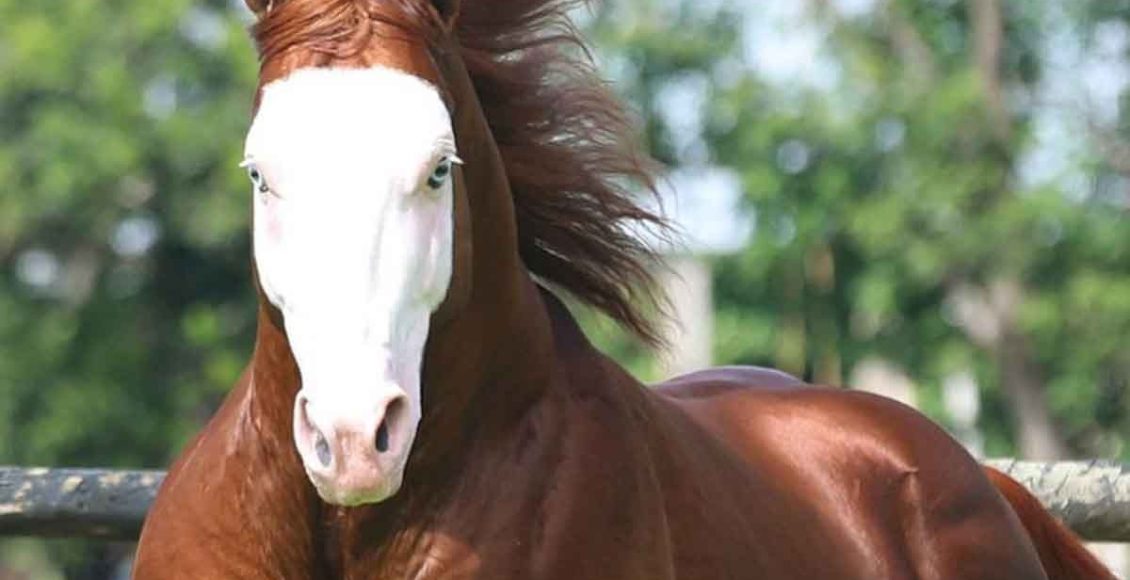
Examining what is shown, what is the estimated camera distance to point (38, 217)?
29875mm

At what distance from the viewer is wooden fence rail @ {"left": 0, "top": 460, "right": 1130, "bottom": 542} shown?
6.04 metres

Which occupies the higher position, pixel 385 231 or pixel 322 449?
pixel 385 231

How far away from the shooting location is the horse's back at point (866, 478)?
495 cm

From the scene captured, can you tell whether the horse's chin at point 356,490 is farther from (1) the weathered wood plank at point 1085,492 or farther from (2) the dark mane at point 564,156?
(1) the weathered wood plank at point 1085,492

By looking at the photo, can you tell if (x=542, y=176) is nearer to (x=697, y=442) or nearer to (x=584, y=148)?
(x=584, y=148)

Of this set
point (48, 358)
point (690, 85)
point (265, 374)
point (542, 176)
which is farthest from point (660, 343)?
point (48, 358)

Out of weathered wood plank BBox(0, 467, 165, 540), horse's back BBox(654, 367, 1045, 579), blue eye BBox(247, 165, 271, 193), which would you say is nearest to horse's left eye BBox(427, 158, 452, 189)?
blue eye BBox(247, 165, 271, 193)

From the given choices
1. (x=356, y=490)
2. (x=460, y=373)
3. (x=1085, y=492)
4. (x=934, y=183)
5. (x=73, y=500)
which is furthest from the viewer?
(x=934, y=183)

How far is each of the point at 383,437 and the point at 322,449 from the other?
9 cm

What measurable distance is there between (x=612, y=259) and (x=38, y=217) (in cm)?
2604

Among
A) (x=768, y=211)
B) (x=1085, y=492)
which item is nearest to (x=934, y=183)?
(x=768, y=211)

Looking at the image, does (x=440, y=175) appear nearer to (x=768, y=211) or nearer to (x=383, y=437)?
(x=383, y=437)

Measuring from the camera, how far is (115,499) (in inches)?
239

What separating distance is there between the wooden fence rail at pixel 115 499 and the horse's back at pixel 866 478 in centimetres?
98
